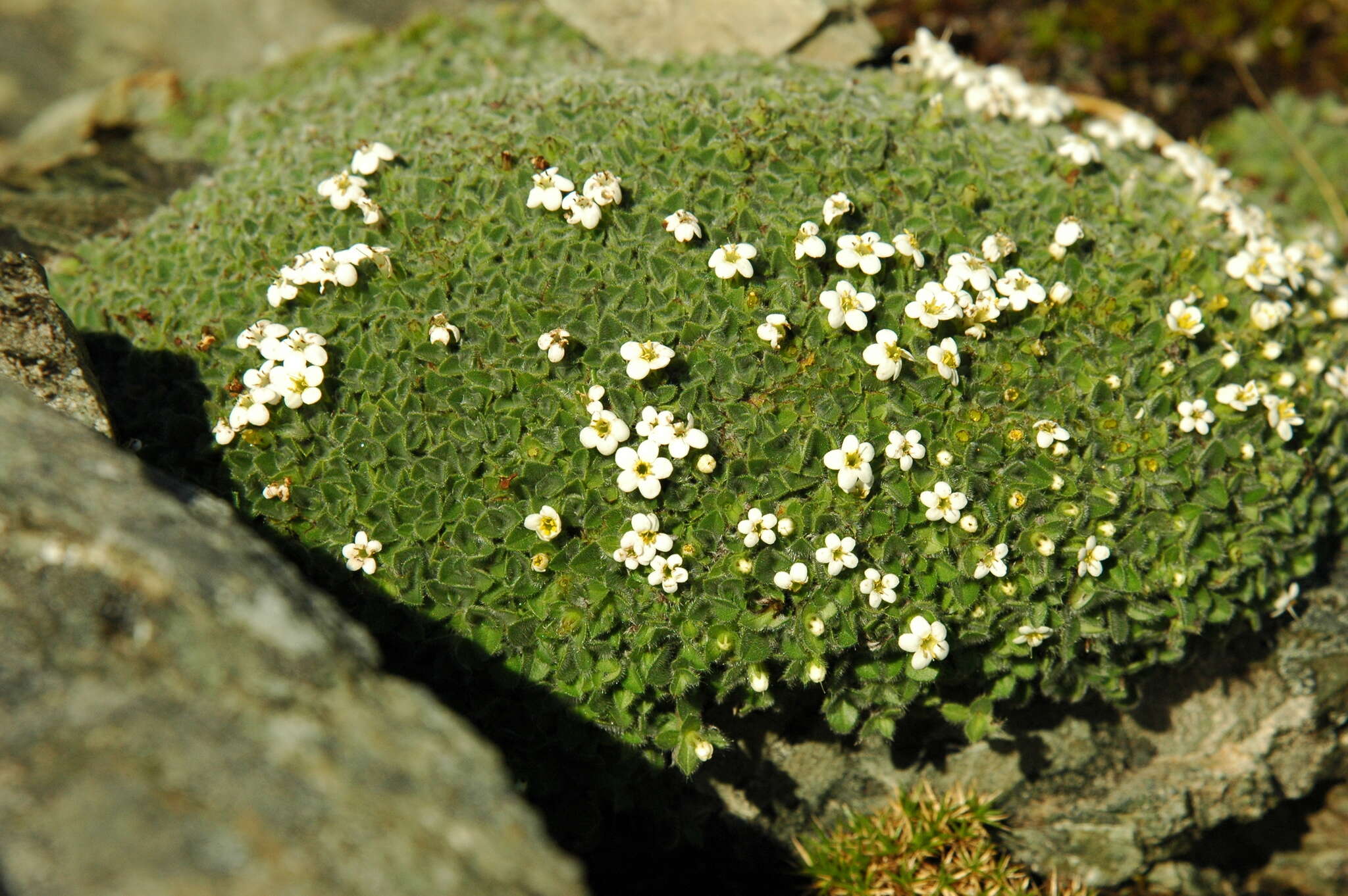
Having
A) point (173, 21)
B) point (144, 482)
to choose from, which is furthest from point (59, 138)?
point (144, 482)

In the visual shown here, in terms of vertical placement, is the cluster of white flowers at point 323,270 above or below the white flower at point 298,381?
above

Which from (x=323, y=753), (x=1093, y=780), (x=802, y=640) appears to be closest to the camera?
(x=323, y=753)

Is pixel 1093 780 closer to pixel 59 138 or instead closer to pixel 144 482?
pixel 144 482

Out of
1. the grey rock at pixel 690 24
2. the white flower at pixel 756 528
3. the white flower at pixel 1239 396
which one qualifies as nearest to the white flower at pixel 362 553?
the white flower at pixel 756 528

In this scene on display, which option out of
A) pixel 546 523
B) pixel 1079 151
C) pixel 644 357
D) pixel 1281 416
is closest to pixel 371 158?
pixel 644 357

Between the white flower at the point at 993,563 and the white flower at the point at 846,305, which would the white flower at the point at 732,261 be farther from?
the white flower at the point at 993,563

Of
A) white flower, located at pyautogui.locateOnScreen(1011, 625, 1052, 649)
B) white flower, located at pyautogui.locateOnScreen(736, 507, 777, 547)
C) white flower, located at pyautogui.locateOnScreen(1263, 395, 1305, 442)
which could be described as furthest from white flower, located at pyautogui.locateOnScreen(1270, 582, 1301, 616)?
white flower, located at pyautogui.locateOnScreen(736, 507, 777, 547)

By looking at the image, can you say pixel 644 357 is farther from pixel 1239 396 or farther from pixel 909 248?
pixel 1239 396
